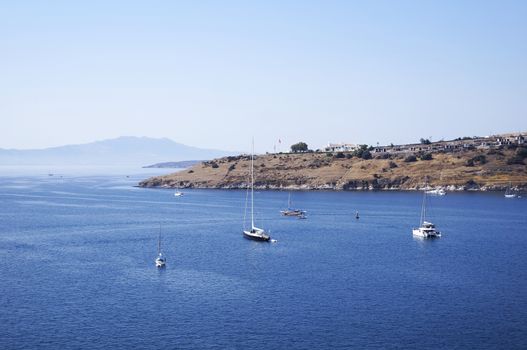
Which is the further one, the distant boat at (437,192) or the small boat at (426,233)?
the distant boat at (437,192)

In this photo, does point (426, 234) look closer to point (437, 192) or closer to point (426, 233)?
point (426, 233)

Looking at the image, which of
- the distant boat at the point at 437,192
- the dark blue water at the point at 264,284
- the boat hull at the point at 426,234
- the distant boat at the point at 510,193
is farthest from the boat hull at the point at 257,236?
the distant boat at the point at 437,192

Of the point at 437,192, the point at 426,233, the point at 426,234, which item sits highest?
the point at 437,192

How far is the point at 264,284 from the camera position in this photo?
230ft

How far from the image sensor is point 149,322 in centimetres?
5609

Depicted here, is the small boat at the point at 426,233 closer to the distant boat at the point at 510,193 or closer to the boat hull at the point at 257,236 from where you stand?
the boat hull at the point at 257,236

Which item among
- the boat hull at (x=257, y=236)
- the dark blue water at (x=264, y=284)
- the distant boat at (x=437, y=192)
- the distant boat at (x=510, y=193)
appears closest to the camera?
the dark blue water at (x=264, y=284)

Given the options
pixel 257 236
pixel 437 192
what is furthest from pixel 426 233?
pixel 437 192

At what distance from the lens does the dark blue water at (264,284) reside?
5275 cm

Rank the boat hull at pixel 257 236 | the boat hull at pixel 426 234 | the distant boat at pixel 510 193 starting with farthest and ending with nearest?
the distant boat at pixel 510 193, the boat hull at pixel 426 234, the boat hull at pixel 257 236

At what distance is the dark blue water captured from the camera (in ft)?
173

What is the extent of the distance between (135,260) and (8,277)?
55.8 ft

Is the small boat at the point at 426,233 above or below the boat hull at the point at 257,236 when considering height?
above

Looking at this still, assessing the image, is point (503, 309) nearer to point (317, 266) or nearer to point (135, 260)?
point (317, 266)
